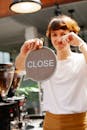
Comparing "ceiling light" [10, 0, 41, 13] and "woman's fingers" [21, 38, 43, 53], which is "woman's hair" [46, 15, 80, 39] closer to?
"woman's fingers" [21, 38, 43, 53]

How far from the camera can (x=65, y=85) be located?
1045 millimetres

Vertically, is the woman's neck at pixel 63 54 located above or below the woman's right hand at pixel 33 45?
below

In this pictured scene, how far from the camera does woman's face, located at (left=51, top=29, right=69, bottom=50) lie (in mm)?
1013

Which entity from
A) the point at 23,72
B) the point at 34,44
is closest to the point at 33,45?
the point at 34,44

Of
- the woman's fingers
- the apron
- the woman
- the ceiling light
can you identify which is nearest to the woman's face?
the woman

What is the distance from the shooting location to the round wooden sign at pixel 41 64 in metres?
0.86

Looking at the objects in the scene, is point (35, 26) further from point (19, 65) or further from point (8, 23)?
point (19, 65)

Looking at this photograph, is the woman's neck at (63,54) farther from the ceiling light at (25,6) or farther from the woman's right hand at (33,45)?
the ceiling light at (25,6)

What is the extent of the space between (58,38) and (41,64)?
→ 208 millimetres

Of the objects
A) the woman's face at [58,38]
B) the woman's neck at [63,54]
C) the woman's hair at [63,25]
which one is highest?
the woman's hair at [63,25]

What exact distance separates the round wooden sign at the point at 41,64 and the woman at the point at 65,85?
0.41ft

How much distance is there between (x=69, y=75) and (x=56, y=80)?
0.18 ft

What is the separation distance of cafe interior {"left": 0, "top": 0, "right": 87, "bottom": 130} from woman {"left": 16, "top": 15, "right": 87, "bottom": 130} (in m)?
0.08

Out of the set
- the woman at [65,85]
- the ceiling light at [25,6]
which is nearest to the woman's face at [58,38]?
the woman at [65,85]
